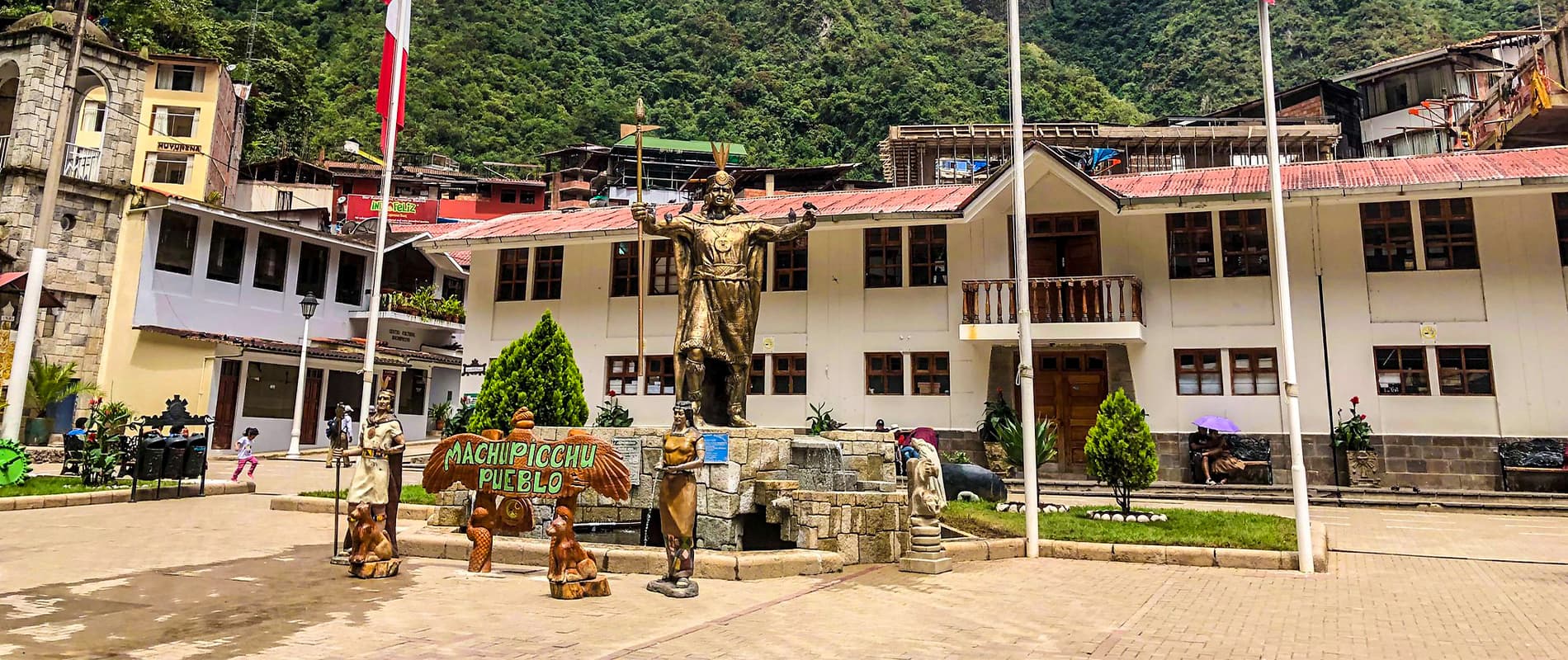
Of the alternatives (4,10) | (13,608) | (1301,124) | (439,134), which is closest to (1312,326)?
(13,608)

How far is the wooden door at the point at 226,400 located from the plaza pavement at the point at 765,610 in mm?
14094

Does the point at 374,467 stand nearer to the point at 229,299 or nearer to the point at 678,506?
the point at 678,506

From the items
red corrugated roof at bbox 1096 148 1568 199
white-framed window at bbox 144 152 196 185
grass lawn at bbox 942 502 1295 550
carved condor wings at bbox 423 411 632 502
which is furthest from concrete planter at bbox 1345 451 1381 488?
white-framed window at bbox 144 152 196 185

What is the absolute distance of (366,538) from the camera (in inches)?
283

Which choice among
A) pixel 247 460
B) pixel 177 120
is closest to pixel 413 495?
pixel 247 460

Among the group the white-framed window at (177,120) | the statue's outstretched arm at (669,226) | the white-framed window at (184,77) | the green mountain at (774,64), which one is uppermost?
the green mountain at (774,64)

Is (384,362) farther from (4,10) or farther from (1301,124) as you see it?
(1301,124)

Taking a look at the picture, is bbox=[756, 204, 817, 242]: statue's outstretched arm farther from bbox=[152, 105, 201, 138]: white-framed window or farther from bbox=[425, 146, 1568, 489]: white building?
bbox=[152, 105, 201, 138]: white-framed window

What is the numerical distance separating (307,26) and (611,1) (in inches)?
1117

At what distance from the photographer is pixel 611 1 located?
79.5 m

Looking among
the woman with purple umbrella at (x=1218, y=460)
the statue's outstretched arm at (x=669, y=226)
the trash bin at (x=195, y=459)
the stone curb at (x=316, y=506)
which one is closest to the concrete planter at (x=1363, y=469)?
the woman with purple umbrella at (x=1218, y=460)

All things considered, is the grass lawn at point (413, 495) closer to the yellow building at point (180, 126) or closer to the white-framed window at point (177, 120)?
the yellow building at point (180, 126)

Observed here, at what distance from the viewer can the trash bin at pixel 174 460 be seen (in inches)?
513

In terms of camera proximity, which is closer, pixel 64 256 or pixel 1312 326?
pixel 1312 326
